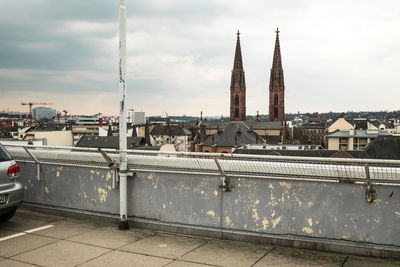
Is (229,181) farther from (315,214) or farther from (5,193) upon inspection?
(5,193)

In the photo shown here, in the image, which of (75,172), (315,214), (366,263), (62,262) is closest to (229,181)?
(315,214)

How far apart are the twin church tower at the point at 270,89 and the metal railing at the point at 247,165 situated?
130 m

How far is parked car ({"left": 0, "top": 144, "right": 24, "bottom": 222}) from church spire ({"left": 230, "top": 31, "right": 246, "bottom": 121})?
5143 inches

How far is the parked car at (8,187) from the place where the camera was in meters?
6.39

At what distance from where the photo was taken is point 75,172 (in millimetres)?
7352

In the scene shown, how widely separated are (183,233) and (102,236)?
133cm

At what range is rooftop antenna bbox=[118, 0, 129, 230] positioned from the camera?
259 inches

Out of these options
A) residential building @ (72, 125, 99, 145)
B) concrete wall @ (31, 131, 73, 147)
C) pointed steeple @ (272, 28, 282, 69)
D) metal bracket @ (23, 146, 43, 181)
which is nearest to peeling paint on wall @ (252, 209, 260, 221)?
metal bracket @ (23, 146, 43, 181)

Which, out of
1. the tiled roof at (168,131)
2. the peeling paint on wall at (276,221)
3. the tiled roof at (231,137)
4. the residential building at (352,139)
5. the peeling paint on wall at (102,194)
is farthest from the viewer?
the tiled roof at (168,131)

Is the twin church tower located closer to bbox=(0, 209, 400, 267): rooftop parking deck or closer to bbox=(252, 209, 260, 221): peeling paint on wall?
bbox=(0, 209, 400, 267): rooftop parking deck

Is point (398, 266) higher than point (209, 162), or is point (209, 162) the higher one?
point (209, 162)

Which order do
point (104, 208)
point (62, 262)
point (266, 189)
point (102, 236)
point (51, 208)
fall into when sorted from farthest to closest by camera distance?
point (51, 208), point (104, 208), point (102, 236), point (266, 189), point (62, 262)

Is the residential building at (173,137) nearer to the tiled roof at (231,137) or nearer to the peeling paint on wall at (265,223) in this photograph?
the tiled roof at (231,137)

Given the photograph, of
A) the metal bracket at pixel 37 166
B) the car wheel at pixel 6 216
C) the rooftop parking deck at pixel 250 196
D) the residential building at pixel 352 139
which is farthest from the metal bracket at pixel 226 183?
the residential building at pixel 352 139
